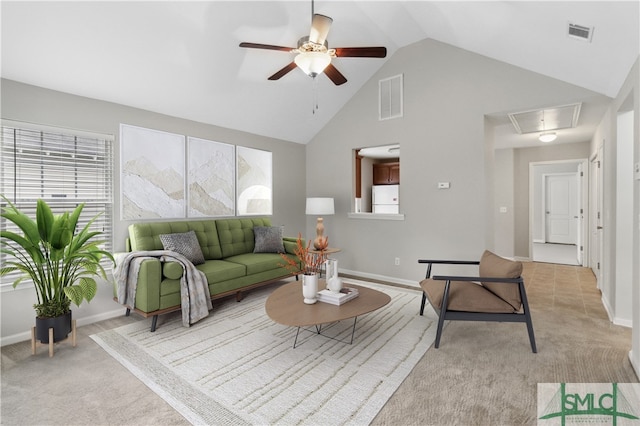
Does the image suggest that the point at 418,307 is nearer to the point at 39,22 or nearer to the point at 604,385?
the point at 604,385

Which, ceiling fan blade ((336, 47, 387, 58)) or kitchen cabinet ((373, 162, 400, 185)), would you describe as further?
kitchen cabinet ((373, 162, 400, 185))

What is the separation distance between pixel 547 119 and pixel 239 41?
4.04 meters

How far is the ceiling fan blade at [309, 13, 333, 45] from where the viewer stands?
90.7 inches

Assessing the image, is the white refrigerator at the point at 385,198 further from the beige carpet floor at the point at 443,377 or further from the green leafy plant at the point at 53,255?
the green leafy plant at the point at 53,255

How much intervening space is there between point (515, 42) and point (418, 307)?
3.03 m

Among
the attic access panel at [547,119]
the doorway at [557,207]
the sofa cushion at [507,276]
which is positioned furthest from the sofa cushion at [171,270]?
the doorway at [557,207]

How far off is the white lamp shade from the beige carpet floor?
262 cm

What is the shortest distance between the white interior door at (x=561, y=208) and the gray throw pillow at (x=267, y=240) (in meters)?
8.54

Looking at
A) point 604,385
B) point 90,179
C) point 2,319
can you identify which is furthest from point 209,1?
point 604,385

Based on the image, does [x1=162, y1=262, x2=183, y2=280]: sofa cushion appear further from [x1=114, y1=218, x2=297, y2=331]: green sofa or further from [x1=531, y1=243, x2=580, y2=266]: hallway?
[x1=531, y1=243, x2=580, y2=266]: hallway

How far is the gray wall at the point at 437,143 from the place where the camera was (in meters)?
3.91

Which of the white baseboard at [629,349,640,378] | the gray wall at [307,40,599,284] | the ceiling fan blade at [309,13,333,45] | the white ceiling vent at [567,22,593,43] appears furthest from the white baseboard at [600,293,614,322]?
the ceiling fan blade at [309,13,333,45]

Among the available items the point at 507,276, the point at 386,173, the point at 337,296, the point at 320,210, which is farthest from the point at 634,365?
the point at 386,173

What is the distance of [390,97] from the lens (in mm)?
4809
